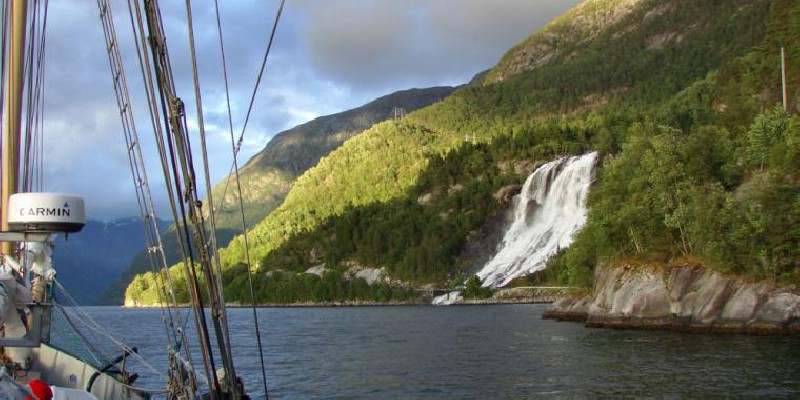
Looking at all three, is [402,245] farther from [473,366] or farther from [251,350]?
[473,366]

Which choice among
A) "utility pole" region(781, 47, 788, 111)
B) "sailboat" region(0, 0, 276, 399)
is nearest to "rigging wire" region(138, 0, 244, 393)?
"sailboat" region(0, 0, 276, 399)

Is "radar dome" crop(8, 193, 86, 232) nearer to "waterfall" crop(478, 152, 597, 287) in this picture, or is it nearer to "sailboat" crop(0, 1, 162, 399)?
"sailboat" crop(0, 1, 162, 399)

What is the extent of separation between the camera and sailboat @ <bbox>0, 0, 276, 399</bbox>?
7.45 metres

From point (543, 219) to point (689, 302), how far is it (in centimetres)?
9820

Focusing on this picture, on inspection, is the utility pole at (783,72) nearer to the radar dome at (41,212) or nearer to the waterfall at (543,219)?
the radar dome at (41,212)

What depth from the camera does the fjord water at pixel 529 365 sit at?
92.4 ft

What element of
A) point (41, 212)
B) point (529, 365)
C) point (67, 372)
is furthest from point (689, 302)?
point (41, 212)

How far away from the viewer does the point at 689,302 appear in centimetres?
5084

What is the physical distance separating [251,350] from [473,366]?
19.0 metres

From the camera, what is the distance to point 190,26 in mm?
7348

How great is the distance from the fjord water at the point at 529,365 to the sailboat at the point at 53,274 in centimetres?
1658

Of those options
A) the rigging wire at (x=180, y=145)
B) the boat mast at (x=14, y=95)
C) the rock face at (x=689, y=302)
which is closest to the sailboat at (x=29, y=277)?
the boat mast at (x=14, y=95)

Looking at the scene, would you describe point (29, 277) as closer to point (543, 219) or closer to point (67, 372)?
point (67, 372)

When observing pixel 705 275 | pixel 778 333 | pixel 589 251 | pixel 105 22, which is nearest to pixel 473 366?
pixel 778 333
